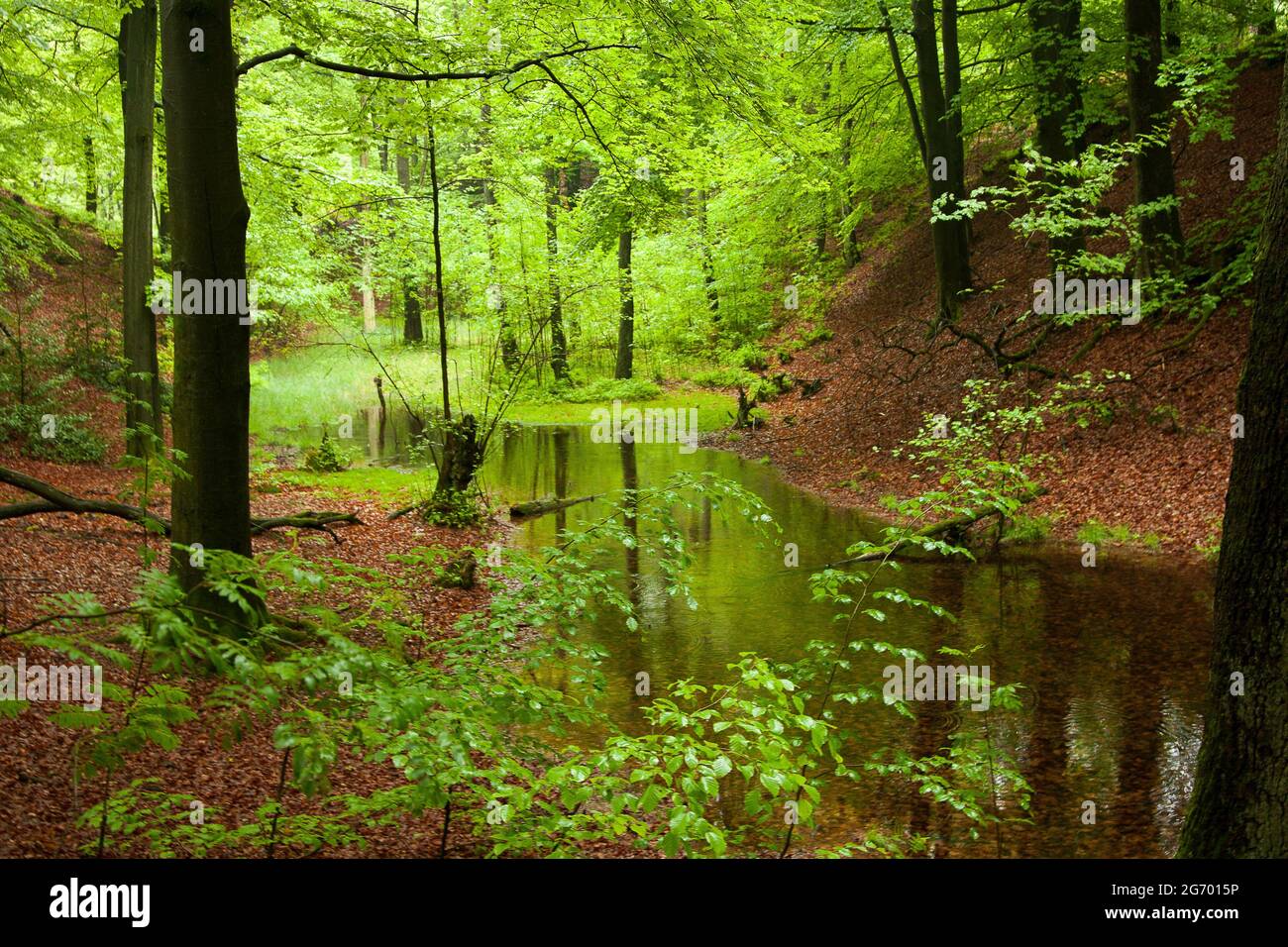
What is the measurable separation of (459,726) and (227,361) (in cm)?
359

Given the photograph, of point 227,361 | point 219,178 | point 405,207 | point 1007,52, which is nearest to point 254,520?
point 227,361

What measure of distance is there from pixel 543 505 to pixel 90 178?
1631cm

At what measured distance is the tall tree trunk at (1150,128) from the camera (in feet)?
41.4

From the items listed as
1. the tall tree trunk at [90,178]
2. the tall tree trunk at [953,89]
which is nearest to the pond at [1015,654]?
the tall tree trunk at [953,89]

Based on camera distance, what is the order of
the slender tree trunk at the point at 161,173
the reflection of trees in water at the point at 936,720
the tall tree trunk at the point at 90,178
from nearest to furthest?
the reflection of trees in water at the point at 936,720 < the slender tree trunk at the point at 161,173 < the tall tree trunk at the point at 90,178

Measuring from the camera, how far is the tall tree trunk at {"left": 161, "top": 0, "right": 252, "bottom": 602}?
18.3 ft

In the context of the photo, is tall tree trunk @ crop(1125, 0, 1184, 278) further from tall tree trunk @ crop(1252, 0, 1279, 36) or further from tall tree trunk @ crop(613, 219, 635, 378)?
tall tree trunk @ crop(613, 219, 635, 378)

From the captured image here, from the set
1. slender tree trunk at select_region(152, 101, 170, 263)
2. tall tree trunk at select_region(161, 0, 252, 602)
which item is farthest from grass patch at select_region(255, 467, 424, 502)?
tall tree trunk at select_region(161, 0, 252, 602)

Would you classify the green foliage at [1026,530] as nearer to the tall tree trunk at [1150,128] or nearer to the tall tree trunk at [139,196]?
the tall tree trunk at [1150,128]

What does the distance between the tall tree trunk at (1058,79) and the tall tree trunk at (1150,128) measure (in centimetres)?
85

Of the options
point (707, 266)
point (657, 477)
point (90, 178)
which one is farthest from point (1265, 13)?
point (90, 178)

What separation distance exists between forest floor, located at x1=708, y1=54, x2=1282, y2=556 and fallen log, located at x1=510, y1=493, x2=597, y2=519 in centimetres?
424

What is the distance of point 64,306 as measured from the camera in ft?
61.0

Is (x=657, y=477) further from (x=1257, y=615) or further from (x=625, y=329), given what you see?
(x=1257, y=615)
